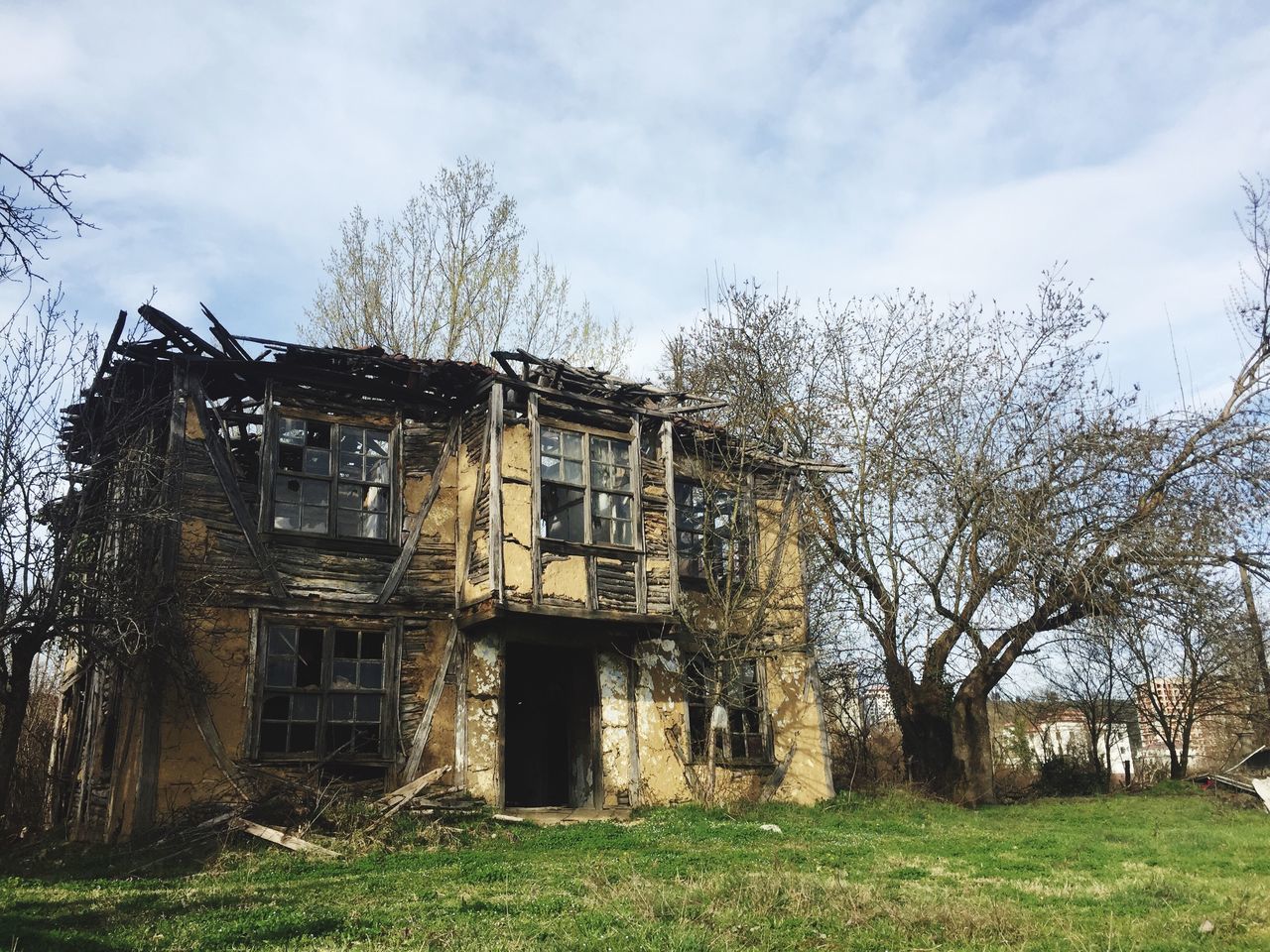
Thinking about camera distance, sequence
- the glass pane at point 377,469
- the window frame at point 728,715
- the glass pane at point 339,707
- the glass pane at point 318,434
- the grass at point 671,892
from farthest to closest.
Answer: the window frame at point 728,715
the glass pane at point 377,469
the glass pane at point 318,434
the glass pane at point 339,707
the grass at point 671,892

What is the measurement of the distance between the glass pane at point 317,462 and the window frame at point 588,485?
2864 millimetres

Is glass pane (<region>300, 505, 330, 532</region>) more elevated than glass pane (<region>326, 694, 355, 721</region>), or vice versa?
glass pane (<region>300, 505, 330, 532</region>)

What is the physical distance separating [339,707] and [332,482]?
3.03 metres

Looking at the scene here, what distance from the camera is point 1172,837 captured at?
43.7ft

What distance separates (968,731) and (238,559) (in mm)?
13133

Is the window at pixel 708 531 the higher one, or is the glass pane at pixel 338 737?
the window at pixel 708 531

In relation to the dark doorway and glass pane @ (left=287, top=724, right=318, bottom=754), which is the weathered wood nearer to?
the dark doorway

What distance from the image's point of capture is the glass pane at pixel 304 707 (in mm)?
13320

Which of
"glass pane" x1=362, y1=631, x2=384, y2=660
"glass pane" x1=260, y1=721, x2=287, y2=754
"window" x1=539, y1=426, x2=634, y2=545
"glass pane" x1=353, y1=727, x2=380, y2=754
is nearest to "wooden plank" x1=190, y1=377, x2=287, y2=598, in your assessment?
"glass pane" x1=362, y1=631, x2=384, y2=660

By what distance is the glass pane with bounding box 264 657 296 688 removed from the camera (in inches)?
523

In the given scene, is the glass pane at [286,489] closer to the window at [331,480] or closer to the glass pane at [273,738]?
the window at [331,480]

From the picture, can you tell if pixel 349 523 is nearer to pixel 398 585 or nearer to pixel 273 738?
pixel 398 585

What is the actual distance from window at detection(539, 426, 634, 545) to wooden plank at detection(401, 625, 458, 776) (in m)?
2.13

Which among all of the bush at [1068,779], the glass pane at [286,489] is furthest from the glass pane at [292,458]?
the bush at [1068,779]
